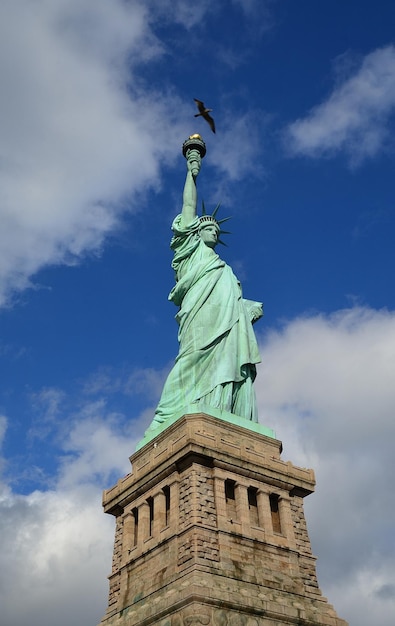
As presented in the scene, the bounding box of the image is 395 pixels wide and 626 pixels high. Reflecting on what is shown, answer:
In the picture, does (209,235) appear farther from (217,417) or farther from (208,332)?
(217,417)

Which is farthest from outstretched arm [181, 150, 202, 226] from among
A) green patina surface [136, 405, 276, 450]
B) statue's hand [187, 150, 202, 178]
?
green patina surface [136, 405, 276, 450]

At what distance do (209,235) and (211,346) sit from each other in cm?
655

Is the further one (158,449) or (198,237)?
(198,237)

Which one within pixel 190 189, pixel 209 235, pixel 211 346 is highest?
pixel 190 189

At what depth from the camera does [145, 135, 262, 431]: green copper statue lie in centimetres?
3011

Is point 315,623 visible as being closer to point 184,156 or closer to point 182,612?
point 182,612

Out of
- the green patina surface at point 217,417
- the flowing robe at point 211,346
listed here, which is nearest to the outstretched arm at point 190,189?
the flowing robe at point 211,346

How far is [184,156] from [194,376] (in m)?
14.9

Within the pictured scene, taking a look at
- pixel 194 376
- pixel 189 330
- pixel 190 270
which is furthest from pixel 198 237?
pixel 194 376

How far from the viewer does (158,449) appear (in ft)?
92.9

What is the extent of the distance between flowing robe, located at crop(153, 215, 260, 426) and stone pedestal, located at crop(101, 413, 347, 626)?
5.40 ft

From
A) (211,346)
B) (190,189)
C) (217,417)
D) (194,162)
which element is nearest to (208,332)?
(211,346)

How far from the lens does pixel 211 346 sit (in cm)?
3097

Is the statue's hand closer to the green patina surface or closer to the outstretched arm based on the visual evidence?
the outstretched arm
